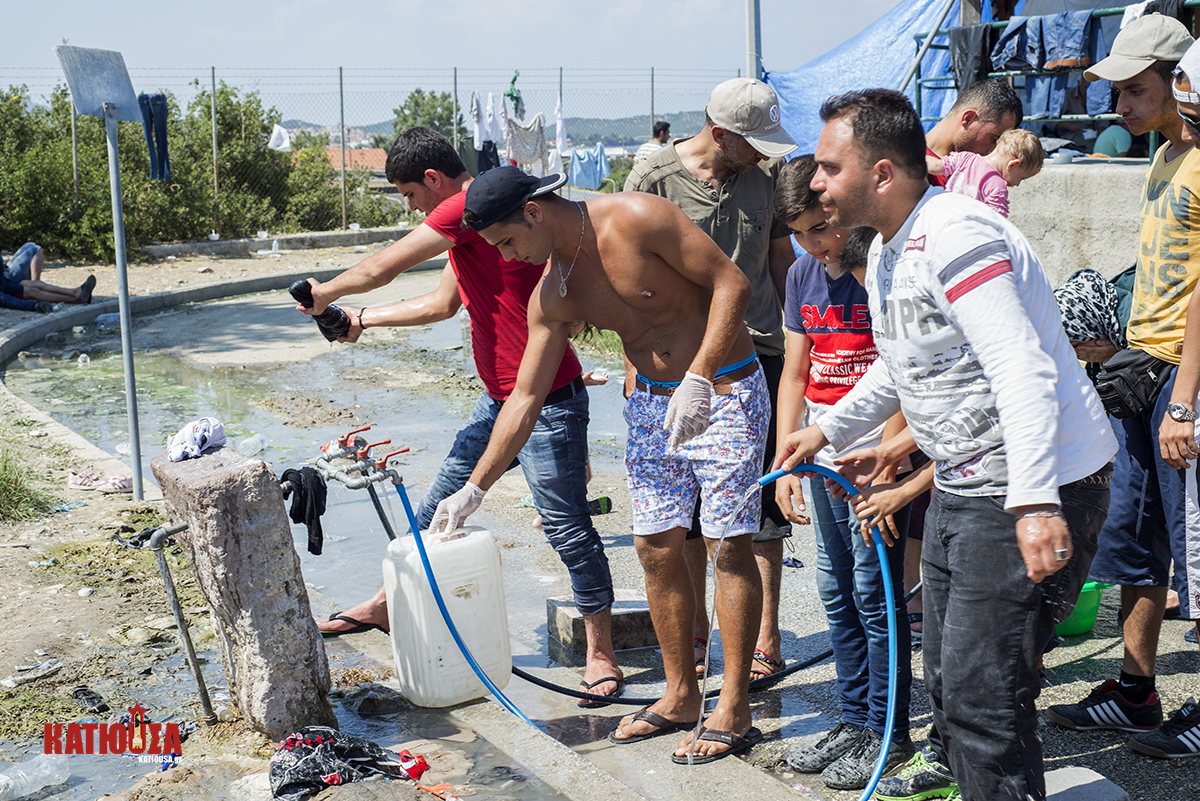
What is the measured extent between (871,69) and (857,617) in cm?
912

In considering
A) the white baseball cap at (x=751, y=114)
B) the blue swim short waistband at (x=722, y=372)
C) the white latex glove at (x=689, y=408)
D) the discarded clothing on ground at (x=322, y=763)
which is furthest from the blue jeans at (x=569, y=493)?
the white baseball cap at (x=751, y=114)

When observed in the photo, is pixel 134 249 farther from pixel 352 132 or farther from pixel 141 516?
pixel 141 516

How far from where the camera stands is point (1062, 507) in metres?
2.24

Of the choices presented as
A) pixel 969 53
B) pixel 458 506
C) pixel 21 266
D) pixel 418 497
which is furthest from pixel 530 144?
pixel 458 506

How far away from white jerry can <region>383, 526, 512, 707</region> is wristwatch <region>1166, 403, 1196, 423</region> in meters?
2.11

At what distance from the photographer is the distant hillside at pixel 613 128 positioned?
21.0 meters

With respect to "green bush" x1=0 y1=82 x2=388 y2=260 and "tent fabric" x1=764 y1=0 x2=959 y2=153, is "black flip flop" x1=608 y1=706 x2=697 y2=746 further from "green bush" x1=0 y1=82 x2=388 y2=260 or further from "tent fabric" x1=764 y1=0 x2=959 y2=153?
"green bush" x1=0 y1=82 x2=388 y2=260

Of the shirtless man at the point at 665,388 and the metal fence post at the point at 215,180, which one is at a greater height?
the metal fence post at the point at 215,180

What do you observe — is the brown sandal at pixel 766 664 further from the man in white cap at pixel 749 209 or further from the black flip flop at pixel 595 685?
the black flip flop at pixel 595 685

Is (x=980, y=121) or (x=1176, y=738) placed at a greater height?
(x=980, y=121)

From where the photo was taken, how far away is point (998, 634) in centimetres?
222

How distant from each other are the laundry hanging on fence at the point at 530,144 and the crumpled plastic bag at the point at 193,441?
54.7 feet

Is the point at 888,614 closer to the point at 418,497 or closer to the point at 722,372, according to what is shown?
the point at 722,372

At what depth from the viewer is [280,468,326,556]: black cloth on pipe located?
346 cm
